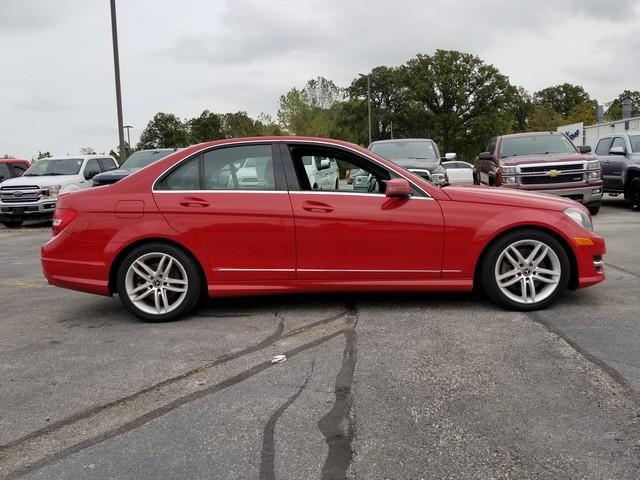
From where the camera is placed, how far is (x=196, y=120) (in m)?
92.1

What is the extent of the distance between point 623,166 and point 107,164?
1365cm

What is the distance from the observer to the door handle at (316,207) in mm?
5023

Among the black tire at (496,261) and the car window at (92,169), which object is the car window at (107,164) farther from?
the black tire at (496,261)

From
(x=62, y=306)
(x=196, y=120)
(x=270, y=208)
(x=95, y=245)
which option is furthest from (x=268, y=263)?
(x=196, y=120)

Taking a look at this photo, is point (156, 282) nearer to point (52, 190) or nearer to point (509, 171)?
point (509, 171)

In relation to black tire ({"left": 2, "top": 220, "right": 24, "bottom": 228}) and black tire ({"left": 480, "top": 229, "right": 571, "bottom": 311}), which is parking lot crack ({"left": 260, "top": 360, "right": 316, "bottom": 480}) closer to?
black tire ({"left": 480, "top": 229, "right": 571, "bottom": 311})

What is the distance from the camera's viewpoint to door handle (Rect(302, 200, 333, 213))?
5023 mm

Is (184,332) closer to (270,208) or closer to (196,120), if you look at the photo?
(270,208)

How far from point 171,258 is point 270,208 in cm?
96

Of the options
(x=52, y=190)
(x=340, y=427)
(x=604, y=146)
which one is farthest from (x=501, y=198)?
(x=52, y=190)

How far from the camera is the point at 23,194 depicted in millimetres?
15102

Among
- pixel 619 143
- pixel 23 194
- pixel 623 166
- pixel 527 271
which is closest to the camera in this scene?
pixel 527 271

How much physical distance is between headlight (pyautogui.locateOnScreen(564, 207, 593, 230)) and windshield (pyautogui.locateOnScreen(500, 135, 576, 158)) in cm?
790

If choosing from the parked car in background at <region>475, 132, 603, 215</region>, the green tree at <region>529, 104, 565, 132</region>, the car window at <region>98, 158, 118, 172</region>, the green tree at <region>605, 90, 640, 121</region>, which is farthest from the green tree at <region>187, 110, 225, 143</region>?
the parked car in background at <region>475, 132, 603, 215</region>
